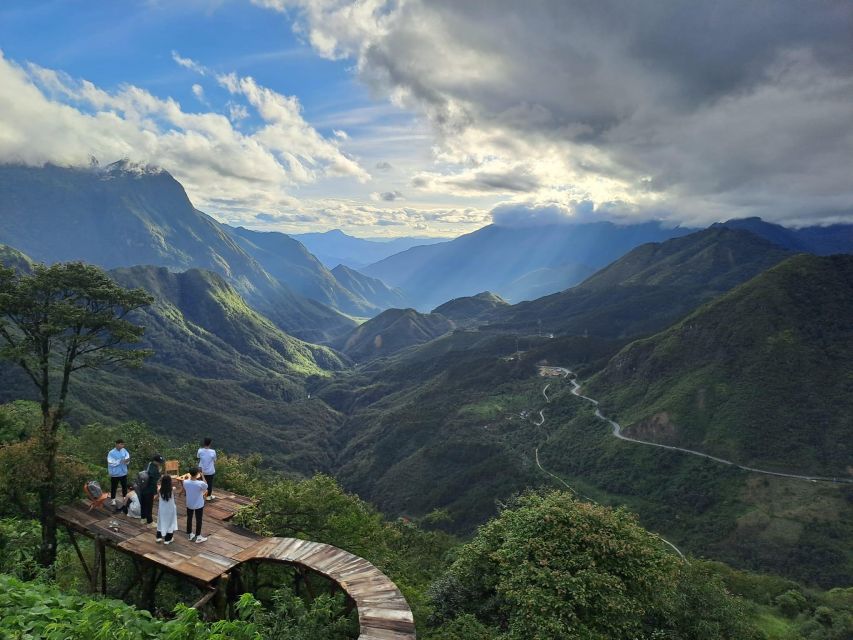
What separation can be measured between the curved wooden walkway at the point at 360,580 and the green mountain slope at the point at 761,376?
120601mm

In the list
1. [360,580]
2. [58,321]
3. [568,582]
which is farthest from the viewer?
[58,321]

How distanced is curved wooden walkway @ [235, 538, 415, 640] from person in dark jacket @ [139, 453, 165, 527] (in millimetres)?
5156

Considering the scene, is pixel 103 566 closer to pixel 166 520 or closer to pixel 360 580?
pixel 166 520

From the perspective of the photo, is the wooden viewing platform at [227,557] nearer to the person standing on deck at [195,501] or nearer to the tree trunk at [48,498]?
the person standing on deck at [195,501]

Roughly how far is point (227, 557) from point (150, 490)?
500cm

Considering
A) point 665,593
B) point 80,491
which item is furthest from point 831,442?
point 80,491

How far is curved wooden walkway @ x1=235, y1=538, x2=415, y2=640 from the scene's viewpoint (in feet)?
44.2

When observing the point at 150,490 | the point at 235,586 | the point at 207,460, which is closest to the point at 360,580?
the point at 235,586

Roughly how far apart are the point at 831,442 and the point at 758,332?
36.7 meters

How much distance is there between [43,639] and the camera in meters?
10.5

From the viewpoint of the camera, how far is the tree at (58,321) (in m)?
25.2

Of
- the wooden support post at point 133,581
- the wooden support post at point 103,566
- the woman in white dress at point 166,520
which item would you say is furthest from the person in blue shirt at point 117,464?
the woman in white dress at point 166,520

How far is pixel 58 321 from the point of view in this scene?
26.2m

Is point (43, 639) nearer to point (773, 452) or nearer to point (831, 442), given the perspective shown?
point (773, 452)
